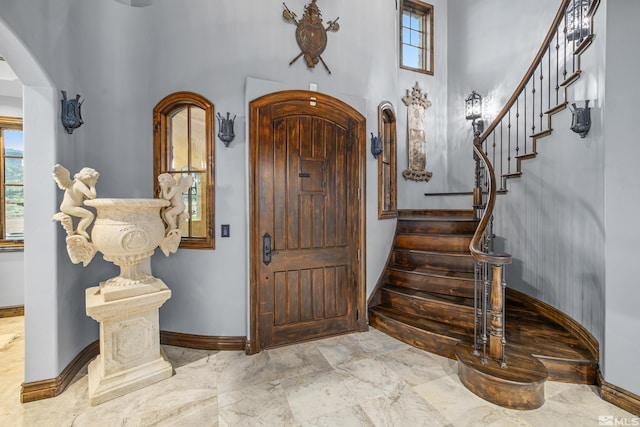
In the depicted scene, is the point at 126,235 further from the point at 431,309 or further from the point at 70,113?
the point at 431,309

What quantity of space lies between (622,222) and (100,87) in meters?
4.18

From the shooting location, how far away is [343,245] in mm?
3193

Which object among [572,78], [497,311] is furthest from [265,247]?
[572,78]

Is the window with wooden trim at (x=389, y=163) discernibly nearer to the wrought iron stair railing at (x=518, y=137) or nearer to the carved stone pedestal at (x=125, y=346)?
the wrought iron stair railing at (x=518, y=137)

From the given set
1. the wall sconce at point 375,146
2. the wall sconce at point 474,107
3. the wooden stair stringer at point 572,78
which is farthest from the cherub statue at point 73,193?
the wall sconce at point 474,107

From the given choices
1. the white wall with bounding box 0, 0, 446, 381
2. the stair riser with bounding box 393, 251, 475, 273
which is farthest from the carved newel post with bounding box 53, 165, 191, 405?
the stair riser with bounding box 393, 251, 475, 273

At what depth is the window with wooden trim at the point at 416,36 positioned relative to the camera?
5199mm

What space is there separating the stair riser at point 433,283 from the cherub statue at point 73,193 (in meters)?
2.99

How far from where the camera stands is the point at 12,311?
12.0 ft

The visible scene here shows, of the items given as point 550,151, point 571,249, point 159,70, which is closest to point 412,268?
point 571,249

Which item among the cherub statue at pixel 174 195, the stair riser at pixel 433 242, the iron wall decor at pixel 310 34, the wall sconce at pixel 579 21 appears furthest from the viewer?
the stair riser at pixel 433 242

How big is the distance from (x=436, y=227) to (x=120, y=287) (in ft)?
10.7

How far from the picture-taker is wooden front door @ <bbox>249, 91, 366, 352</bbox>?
9.27ft

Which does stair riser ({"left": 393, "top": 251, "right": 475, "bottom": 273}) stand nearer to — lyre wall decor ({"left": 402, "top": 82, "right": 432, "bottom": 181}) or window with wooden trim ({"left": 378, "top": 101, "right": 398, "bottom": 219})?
window with wooden trim ({"left": 378, "top": 101, "right": 398, "bottom": 219})
